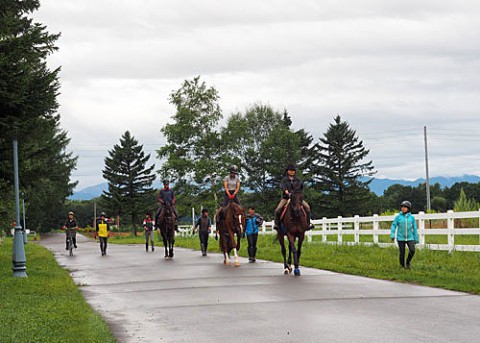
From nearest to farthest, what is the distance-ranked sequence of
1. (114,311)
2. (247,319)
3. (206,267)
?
(247,319) → (114,311) → (206,267)

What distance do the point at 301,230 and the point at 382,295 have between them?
505 centimetres

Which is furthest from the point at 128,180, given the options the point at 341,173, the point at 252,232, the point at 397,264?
the point at 397,264

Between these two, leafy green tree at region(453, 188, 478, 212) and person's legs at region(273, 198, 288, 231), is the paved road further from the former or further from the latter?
leafy green tree at region(453, 188, 478, 212)

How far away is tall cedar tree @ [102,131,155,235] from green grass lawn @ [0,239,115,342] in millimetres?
88733

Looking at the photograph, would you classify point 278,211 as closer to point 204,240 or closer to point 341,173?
point 204,240

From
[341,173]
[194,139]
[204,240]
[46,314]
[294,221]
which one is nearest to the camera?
[46,314]

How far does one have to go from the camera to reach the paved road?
8.54 m

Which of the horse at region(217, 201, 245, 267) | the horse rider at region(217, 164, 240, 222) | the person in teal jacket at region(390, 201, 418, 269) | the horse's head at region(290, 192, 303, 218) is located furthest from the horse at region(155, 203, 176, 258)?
the person in teal jacket at region(390, 201, 418, 269)

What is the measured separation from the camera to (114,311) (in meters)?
11.2

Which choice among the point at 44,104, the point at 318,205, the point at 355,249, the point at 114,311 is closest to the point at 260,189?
the point at 318,205

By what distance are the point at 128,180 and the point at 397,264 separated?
3550 inches

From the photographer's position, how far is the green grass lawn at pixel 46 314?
8.55 m

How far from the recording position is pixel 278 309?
34.8 feet

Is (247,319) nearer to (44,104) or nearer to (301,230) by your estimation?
(301,230)
